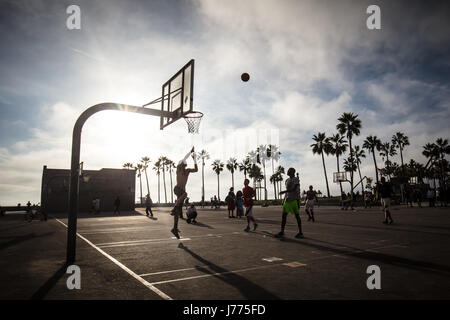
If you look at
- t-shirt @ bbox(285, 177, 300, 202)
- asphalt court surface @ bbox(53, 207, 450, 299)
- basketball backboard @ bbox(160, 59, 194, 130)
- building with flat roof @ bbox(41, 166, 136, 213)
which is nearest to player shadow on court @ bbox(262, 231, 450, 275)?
asphalt court surface @ bbox(53, 207, 450, 299)

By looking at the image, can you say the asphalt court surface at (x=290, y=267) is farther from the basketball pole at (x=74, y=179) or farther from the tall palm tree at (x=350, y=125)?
the tall palm tree at (x=350, y=125)

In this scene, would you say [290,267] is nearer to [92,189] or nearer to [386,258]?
[386,258]

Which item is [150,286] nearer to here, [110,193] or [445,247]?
[445,247]

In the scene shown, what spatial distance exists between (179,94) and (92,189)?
4199 centimetres

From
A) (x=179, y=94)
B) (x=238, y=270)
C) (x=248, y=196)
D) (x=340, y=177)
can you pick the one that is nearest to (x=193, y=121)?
(x=179, y=94)

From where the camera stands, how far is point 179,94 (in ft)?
32.3

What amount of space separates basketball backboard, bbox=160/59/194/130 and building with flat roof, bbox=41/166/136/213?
3686 cm

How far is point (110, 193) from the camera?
46.8 metres

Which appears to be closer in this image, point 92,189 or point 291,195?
point 291,195

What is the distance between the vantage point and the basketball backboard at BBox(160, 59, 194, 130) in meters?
9.35

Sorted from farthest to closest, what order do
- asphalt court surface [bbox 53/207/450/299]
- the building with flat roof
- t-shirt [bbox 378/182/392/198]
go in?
the building with flat roof → t-shirt [bbox 378/182/392/198] → asphalt court surface [bbox 53/207/450/299]

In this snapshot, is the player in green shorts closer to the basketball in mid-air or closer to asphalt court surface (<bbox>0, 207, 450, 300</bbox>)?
asphalt court surface (<bbox>0, 207, 450, 300</bbox>)
